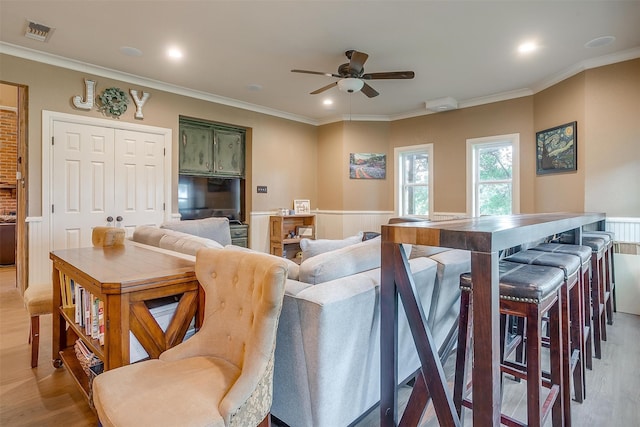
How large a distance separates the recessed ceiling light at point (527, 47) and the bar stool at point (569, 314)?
249cm

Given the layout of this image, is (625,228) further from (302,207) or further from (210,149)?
(210,149)

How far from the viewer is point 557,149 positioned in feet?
13.2

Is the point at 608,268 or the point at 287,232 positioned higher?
the point at 287,232

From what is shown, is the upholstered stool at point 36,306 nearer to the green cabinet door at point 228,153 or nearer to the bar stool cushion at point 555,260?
the bar stool cushion at point 555,260

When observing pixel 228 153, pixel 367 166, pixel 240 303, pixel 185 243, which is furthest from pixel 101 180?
pixel 367 166

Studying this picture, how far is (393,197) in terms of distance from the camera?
608 centimetres

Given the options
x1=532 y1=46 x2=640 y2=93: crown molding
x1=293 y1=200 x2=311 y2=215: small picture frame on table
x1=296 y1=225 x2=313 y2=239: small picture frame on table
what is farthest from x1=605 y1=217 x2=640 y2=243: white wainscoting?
x1=293 y1=200 x2=311 y2=215: small picture frame on table

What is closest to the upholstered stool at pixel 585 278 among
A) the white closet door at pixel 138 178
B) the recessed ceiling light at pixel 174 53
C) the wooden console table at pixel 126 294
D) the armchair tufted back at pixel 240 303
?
the armchair tufted back at pixel 240 303

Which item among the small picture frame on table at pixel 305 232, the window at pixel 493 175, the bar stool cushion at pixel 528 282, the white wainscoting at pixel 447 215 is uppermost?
the window at pixel 493 175

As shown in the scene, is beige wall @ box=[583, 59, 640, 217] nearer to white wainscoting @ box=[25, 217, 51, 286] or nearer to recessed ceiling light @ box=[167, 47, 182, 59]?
recessed ceiling light @ box=[167, 47, 182, 59]

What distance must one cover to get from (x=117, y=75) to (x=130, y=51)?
722 mm

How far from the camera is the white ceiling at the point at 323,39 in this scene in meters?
2.72

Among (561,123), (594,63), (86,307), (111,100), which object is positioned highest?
(594,63)

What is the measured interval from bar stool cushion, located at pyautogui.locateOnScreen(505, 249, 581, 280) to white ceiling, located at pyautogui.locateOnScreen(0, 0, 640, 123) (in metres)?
2.05
